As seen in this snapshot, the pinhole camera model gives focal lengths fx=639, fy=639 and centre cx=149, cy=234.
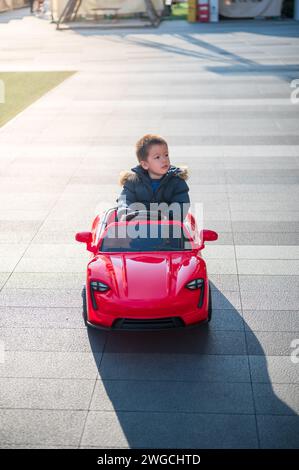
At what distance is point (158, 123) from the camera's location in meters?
14.4

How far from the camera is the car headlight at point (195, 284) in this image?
5.97 metres

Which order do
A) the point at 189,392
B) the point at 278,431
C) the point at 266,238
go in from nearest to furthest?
1. the point at 278,431
2. the point at 189,392
3. the point at 266,238

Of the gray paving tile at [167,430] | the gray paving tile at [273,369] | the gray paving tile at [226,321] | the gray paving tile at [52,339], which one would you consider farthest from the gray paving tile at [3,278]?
the gray paving tile at [273,369]

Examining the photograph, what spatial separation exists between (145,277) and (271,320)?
1494 millimetres

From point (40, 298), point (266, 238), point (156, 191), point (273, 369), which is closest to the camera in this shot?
point (273, 369)

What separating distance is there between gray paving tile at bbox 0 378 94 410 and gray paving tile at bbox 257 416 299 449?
144cm

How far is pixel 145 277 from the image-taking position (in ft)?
19.7

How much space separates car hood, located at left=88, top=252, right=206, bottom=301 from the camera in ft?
19.3

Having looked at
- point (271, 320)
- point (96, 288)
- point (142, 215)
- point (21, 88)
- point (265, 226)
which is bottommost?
point (21, 88)

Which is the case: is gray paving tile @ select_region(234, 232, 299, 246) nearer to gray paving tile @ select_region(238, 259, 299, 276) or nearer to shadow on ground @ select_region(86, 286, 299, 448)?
gray paving tile @ select_region(238, 259, 299, 276)

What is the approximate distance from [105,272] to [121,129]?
8352mm

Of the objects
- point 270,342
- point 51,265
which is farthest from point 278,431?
point 51,265

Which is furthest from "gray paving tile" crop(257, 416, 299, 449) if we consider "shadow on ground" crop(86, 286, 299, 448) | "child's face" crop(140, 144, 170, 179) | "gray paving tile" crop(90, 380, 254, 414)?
"child's face" crop(140, 144, 170, 179)

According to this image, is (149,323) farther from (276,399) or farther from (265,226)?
(265,226)
